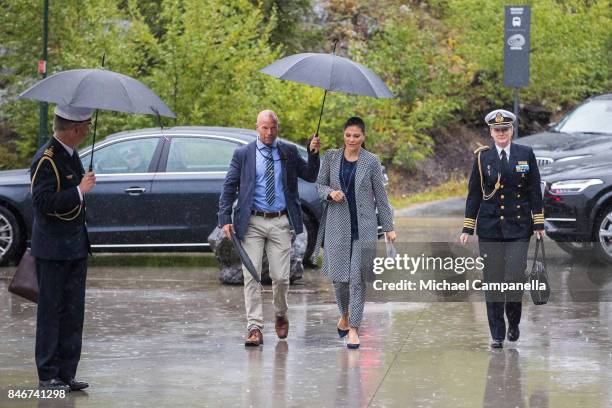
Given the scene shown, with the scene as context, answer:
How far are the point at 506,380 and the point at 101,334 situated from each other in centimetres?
355

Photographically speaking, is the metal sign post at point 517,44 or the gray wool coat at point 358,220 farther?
the metal sign post at point 517,44

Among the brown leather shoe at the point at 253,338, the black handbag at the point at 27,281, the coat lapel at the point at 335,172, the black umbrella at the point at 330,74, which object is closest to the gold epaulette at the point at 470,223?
the coat lapel at the point at 335,172

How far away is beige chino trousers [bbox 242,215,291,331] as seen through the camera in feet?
35.1

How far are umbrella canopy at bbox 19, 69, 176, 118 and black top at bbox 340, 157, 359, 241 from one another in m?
2.05

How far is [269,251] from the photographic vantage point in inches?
426

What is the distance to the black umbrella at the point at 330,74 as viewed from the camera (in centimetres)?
1034

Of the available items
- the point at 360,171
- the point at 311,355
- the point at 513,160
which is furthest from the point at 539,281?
the point at 311,355

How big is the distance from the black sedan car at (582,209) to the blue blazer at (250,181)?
19.7ft

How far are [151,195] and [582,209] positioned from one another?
4.91 metres

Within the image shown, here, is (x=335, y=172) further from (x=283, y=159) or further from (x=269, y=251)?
(x=269, y=251)

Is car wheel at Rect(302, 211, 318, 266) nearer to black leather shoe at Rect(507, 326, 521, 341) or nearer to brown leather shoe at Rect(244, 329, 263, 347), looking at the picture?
brown leather shoe at Rect(244, 329, 263, 347)

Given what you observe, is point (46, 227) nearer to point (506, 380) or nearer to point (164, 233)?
point (506, 380)

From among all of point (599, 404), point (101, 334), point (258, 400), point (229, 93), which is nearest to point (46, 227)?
point (258, 400)

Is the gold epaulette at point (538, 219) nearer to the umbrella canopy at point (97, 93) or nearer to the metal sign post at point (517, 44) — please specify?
the umbrella canopy at point (97, 93)
